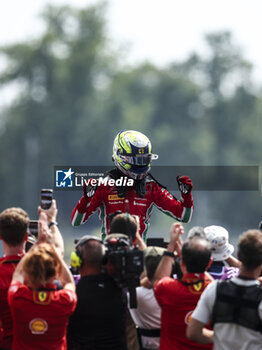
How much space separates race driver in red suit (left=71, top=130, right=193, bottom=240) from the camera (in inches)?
380

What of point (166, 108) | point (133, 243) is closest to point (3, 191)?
point (166, 108)

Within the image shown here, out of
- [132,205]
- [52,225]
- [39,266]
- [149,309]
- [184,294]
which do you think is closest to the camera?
[39,266]

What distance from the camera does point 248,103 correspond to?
272 ft

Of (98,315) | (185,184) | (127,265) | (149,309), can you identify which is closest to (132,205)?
(185,184)

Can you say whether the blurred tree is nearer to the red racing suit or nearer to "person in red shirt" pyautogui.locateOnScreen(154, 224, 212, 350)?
the red racing suit

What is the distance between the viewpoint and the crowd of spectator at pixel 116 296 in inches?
254

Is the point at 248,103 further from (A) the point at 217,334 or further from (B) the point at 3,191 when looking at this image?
(A) the point at 217,334

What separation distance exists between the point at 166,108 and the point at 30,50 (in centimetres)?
1344

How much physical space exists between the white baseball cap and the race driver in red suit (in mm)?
1091

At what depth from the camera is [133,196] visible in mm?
9766

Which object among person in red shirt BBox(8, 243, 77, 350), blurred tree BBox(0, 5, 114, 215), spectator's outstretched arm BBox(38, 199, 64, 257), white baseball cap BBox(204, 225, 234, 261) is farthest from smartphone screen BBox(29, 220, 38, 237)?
blurred tree BBox(0, 5, 114, 215)

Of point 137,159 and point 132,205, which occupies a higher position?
point 137,159

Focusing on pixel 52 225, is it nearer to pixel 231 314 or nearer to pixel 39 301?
pixel 39 301

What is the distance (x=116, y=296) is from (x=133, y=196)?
2773 mm
